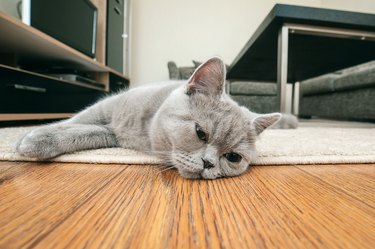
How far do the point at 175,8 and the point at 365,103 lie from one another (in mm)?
3080

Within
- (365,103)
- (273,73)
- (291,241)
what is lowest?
(291,241)

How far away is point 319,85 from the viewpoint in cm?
298

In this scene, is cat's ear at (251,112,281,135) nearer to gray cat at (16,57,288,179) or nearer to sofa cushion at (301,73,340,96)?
gray cat at (16,57,288,179)

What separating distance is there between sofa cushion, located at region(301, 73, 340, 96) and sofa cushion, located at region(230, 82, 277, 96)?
459mm

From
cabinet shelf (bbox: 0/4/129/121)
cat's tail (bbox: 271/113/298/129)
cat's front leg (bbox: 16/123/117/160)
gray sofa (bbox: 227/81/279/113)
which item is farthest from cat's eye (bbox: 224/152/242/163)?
gray sofa (bbox: 227/81/279/113)

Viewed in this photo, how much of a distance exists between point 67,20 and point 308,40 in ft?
6.33

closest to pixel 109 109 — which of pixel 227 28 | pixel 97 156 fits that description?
pixel 97 156

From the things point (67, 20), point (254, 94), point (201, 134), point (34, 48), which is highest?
point (67, 20)

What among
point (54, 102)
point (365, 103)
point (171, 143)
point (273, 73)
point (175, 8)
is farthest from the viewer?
point (175, 8)

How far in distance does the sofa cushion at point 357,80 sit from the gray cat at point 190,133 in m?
1.93

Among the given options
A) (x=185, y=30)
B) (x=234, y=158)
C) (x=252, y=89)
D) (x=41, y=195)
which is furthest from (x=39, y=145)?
(x=185, y=30)

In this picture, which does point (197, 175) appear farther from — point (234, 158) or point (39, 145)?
point (39, 145)

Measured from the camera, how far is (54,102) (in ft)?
6.23

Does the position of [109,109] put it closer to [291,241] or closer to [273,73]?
[291,241]
